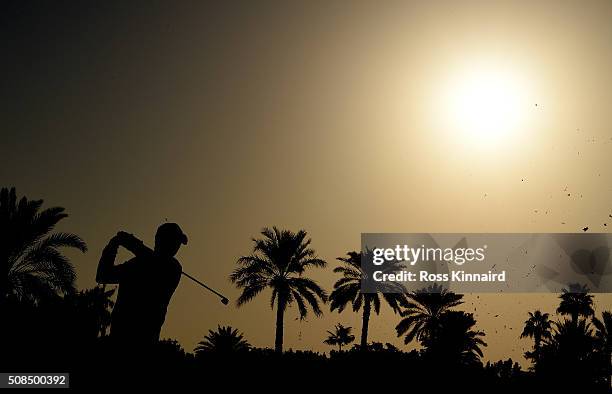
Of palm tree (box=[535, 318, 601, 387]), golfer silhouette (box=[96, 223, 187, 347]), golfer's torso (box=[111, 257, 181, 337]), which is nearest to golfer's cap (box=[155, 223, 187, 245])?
golfer silhouette (box=[96, 223, 187, 347])

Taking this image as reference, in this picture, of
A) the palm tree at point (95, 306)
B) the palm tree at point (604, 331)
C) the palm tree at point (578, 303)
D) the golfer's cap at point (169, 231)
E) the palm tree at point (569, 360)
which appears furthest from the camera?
the palm tree at point (578, 303)

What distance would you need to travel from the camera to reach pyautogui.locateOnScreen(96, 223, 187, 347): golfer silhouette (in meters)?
5.25

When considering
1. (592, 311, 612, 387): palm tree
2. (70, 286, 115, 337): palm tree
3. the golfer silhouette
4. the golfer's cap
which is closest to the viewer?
the golfer silhouette

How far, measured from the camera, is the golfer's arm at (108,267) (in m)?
5.42

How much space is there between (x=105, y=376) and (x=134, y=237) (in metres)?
1.15

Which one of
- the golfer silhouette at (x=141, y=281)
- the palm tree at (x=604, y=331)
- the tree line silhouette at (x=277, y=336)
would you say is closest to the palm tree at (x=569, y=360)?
the tree line silhouette at (x=277, y=336)

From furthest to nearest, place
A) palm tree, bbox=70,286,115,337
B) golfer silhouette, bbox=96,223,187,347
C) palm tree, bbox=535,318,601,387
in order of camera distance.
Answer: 1. palm tree, bbox=535,318,601,387
2. palm tree, bbox=70,286,115,337
3. golfer silhouette, bbox=96,223,187,347

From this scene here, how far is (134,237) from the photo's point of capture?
18.2ft

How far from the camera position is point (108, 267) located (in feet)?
17.9

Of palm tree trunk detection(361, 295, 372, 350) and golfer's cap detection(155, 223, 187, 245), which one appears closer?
golfer's cap detection(155, 223, 187, 245)

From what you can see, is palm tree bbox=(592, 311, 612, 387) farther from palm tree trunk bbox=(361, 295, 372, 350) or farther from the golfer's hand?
the golfer's hand

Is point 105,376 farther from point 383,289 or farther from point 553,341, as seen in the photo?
point 383,289

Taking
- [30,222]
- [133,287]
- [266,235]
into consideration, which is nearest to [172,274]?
[133,287]

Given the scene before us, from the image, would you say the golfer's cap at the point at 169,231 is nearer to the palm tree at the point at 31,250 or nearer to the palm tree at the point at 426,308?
the palm tree at the point at 31,250
